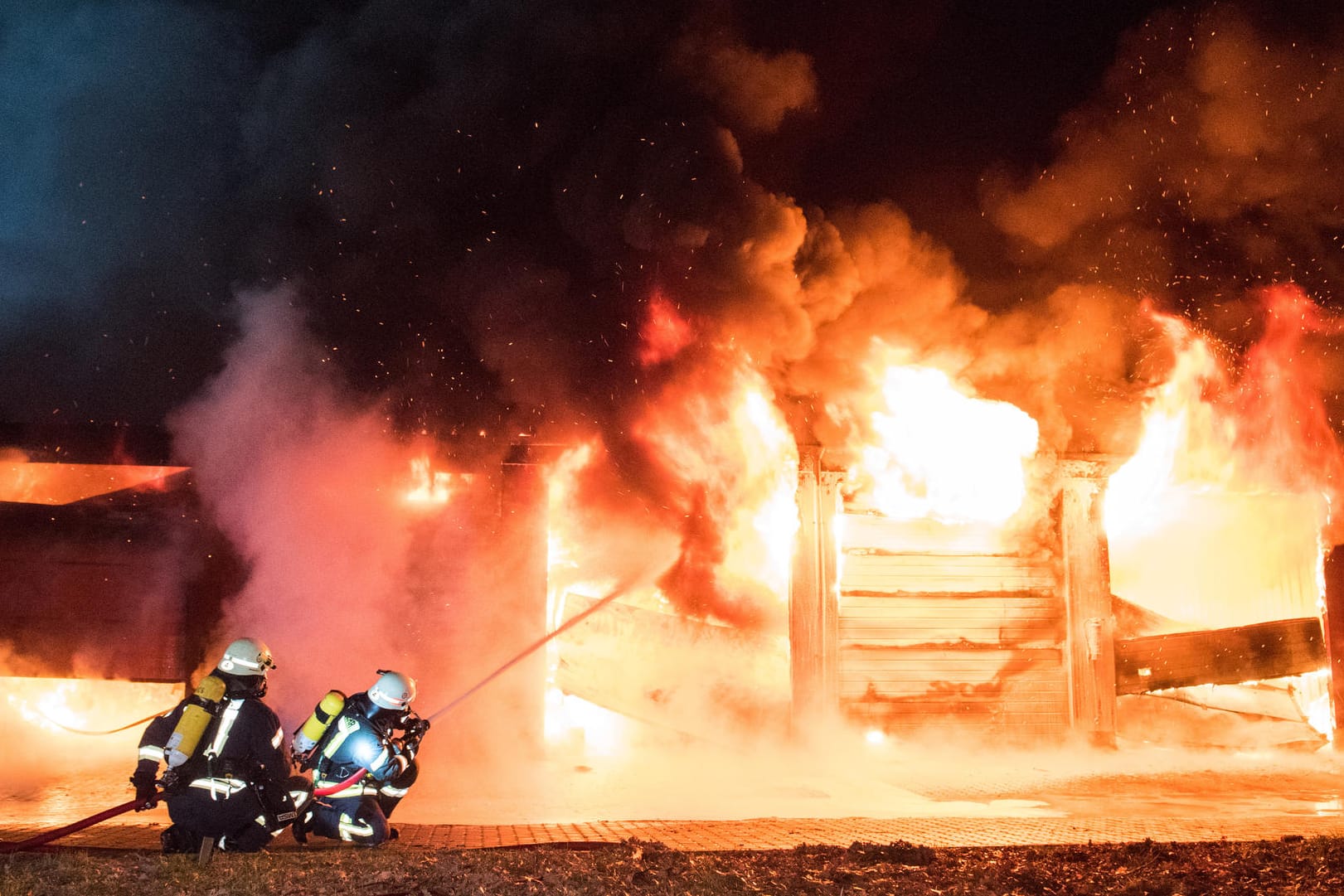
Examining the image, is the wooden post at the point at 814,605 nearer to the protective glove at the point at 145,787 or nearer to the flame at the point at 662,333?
the flame at the point at 662,333

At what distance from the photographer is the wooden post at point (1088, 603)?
1105 centimetres

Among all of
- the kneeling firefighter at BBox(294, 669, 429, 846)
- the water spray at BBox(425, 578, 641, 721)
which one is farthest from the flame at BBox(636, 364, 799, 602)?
the kneeling firefighter at BBox(294, 669, 429, 846)

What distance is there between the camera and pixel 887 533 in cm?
1110

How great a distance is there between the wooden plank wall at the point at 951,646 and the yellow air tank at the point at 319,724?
21.5ft

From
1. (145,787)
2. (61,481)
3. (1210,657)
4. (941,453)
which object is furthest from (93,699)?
(1210,657)

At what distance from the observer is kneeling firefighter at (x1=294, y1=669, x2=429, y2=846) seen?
5.62m

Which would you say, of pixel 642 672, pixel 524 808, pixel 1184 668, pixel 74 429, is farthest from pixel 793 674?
pixel 74 429

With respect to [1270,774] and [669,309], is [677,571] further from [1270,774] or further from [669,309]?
[1270,774]

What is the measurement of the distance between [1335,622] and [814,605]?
664 cm

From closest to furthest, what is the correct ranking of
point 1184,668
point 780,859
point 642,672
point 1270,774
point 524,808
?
point 780,859
point 524,808
point 1270,774
point 642,672
point 1184,668

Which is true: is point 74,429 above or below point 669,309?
below

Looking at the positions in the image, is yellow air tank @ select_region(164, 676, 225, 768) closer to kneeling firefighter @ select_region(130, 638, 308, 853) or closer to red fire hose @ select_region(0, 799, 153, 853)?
kneeling firefighter @ select_region(130, 638, 308, 853)

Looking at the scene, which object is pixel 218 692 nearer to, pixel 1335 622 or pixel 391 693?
pixel 391 693

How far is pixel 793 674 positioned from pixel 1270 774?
4.97 meters
